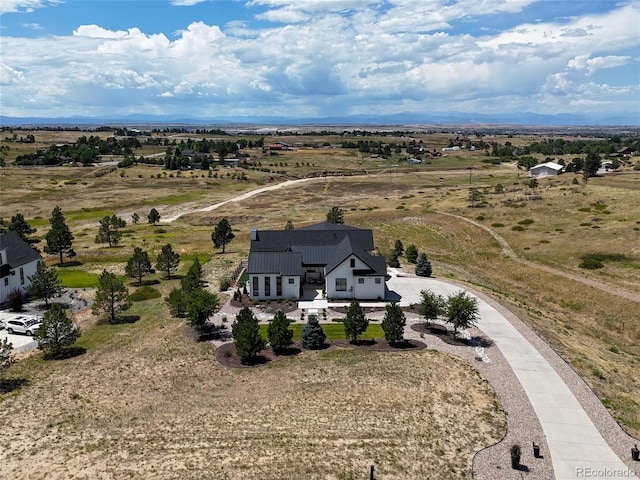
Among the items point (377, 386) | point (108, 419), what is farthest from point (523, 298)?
point (108, 419)

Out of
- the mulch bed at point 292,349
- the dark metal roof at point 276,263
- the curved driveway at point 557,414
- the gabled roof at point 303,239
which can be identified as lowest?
the mulch bed at point 292,349

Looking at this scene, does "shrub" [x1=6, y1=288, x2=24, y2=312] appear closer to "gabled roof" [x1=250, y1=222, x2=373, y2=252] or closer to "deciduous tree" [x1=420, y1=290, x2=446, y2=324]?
"gabled roof" [x1=250, y1=222, x2=373, y2=252]

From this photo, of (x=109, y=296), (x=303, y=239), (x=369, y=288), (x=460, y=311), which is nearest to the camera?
(x=460, y=311)

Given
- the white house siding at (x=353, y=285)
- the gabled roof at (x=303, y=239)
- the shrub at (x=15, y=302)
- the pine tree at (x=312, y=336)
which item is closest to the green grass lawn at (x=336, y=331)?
the pine tree at (x=312, y=336)

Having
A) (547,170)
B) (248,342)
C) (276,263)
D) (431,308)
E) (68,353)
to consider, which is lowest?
(68,353)

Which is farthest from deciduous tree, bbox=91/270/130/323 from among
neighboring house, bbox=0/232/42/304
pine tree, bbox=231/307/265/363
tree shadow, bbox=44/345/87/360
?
pine tree, bbox=231/307/265/363

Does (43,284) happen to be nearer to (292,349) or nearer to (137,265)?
(137,265)

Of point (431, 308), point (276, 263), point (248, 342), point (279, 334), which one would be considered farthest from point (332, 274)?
point (248, 342)

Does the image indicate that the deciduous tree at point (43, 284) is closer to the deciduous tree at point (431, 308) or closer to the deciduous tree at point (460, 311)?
the deciduous tree at point (431, 308)
